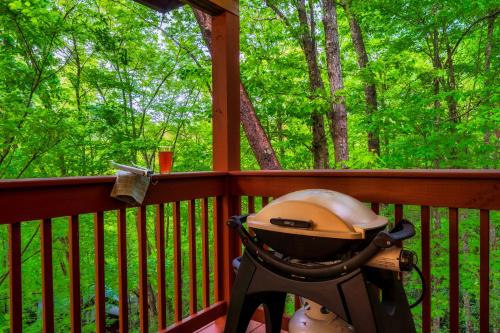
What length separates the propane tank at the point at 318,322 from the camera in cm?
126

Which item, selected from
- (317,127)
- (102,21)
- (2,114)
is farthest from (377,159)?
(2,114)

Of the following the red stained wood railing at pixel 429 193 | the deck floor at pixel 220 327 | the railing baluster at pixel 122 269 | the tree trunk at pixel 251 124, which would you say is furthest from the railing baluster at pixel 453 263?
the tree trunk at pixel 251 124

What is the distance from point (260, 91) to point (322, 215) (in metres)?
5.03

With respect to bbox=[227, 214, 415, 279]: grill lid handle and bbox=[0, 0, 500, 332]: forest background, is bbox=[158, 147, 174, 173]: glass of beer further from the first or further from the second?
bbox=[0, 0, 500, 332]: forest background

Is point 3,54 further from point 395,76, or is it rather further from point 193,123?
point 395,76

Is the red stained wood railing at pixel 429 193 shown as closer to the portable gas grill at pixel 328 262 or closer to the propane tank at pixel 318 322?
the portable gas grill at pixel 328 262

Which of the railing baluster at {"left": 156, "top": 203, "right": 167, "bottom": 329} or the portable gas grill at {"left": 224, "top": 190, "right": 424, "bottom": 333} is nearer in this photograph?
the portable gas grill at {"left": 224, "top": 190, "right": 424, "bottom": 333}

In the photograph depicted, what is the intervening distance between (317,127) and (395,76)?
1.51m

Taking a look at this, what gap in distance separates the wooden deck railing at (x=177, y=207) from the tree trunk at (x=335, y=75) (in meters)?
3.98

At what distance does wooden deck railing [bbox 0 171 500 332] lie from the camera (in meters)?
1.36

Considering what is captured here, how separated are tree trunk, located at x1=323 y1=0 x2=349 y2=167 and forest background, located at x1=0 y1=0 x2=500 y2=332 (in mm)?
21

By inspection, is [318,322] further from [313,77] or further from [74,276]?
[313,77]

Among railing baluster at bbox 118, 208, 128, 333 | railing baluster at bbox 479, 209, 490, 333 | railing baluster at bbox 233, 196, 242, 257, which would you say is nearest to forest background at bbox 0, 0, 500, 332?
railing baluster at bbox 233, 196, 242, 257

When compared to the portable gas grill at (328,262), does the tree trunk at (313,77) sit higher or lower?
higher
